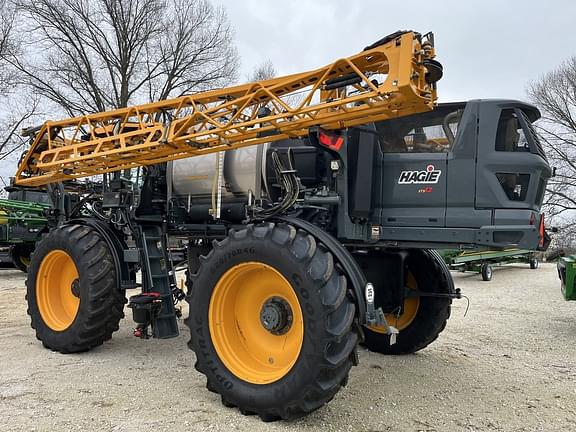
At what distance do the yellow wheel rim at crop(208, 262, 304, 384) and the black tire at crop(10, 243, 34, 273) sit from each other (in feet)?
41.4

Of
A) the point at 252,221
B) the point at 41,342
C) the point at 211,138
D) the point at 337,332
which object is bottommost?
the point at 41,342

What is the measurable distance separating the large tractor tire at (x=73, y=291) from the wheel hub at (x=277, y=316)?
226 centimetres

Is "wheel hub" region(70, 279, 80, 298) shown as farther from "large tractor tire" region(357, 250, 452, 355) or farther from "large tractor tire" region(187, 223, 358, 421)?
"large tractor tire" region(357, 250, 452, 355)

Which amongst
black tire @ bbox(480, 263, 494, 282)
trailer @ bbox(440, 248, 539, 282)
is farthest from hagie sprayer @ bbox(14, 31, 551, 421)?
black tire @ bbox(480, 263, 494, 282)

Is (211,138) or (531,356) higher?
(211,138)

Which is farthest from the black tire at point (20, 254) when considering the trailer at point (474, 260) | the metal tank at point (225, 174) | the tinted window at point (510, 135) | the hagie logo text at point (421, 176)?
the tinted window at point (510, 135)

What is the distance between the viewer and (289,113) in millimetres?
4141

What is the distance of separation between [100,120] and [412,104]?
→ 367 cm

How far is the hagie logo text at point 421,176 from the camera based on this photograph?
423 centimetres

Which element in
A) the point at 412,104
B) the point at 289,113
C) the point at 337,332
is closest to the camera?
the point at 337,332

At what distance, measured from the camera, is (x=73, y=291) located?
5.77 meters

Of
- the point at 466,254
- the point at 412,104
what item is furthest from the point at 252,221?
the point at 466,254

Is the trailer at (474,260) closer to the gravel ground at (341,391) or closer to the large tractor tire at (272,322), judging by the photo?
the gravel ground at (341,391)

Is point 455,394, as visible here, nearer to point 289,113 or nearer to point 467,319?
point 289,113
